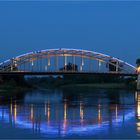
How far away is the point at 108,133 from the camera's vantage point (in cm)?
2059

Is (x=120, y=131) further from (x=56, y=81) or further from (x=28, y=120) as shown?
(x=56, y=81)

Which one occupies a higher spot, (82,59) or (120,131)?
(82,59)

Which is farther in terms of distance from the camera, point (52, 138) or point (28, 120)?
point (28, 120)

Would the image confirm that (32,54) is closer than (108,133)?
No

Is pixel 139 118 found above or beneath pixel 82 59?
beneath

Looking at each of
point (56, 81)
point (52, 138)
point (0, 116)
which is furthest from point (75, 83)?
point (52, 138)

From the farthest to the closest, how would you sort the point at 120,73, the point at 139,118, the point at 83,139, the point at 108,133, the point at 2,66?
the point at 2,66
the point at 120,73
the point at 139,118
the point at 108,133
the point at 83,139

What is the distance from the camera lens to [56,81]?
6698 inches

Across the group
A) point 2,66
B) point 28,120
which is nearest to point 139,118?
point 28,120

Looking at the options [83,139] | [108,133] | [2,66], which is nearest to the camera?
[83,139]

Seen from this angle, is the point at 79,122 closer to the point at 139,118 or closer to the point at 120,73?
the point at 139,118

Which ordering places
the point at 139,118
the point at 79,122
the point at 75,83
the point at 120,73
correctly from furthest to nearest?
→ the point at 75,83 < the point at 120,73 < the point at 139,118 < the point at 79,122

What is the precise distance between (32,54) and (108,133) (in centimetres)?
8887

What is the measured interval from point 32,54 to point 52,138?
90.1 metres
